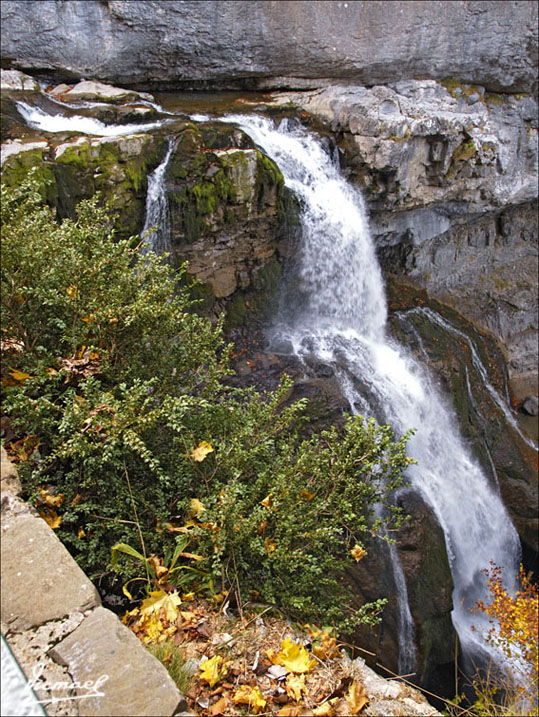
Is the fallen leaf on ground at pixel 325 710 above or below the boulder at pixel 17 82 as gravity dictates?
below

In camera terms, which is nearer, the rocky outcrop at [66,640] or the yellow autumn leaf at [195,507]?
the rocky outcrop at [66,640]

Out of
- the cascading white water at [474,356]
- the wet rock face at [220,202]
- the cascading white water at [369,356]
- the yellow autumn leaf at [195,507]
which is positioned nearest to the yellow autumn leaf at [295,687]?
the yellow autumn leaf at [195,507]

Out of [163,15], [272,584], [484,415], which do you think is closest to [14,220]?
[272,584]

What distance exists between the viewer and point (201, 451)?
8.50 ft

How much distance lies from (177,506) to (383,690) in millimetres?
1233

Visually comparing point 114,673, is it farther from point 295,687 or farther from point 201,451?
point 201,451

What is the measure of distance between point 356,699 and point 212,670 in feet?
1.81

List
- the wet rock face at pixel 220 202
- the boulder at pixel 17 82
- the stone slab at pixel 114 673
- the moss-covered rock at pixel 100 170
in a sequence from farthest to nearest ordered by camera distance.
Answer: the boulder at pixel 17 82 < the wet rock face at pixel 220 202 < the moss-covered rock at pixel 100 170 < the stone slab at pixel 114 673

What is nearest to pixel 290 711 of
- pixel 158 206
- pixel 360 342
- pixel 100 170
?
pixel 158 206

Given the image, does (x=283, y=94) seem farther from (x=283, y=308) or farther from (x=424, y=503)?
(x=424, y=503)

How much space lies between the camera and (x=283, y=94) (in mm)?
9219

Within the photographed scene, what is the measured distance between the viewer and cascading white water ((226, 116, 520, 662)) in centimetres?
691

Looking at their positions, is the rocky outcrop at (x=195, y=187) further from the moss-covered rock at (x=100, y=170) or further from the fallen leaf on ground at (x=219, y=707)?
the fallen leaf on ground at (x=219, y=707)

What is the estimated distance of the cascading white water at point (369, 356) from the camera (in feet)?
22.7
